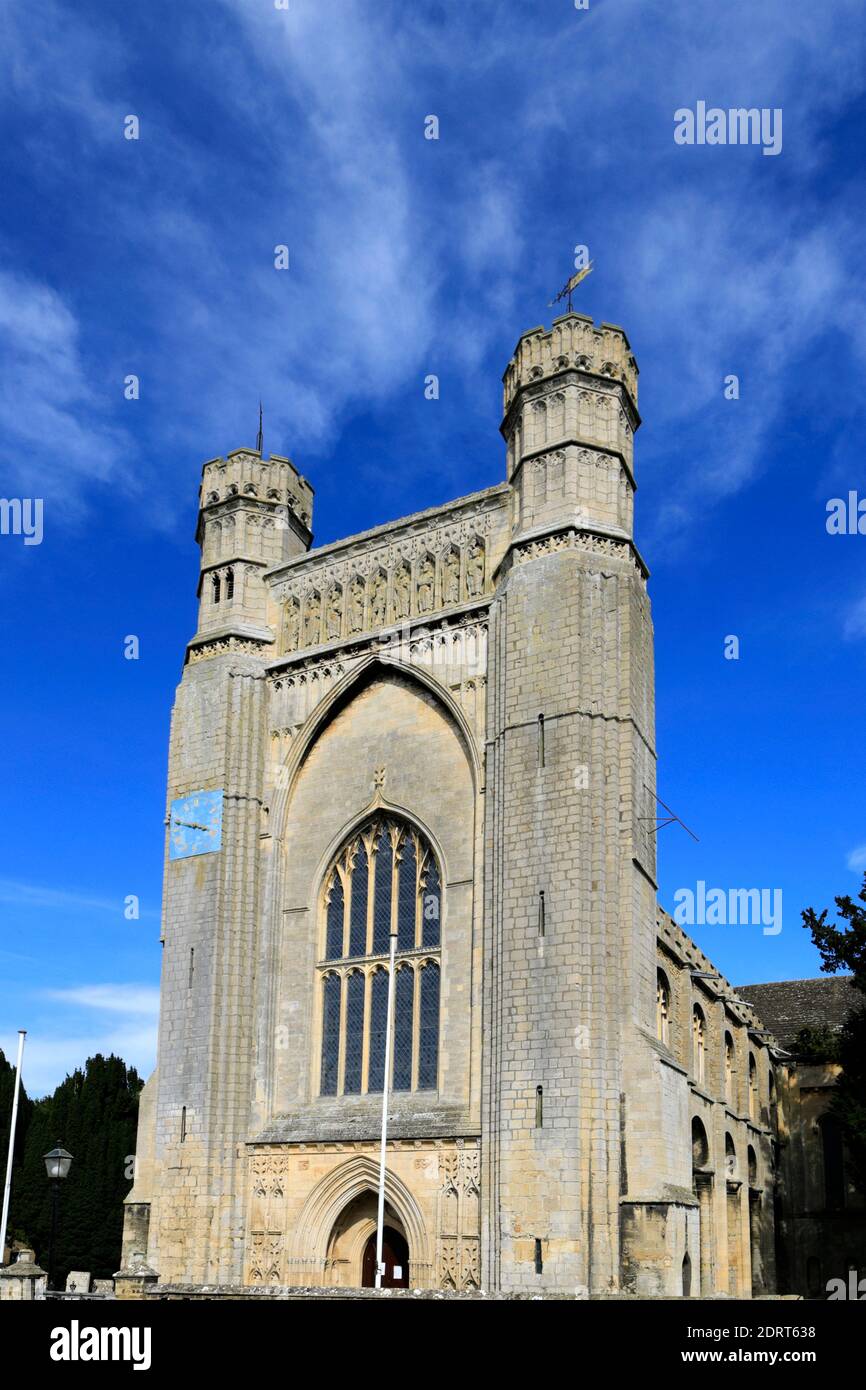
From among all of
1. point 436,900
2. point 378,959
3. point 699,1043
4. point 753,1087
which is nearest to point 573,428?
point 436,900

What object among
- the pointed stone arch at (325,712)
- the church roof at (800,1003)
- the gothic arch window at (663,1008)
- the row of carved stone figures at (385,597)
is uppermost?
the row of carved stone figures at (385,597)

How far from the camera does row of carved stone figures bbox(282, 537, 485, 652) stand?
28.2 metres

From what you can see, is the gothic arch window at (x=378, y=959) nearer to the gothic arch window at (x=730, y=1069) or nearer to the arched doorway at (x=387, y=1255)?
the arched doorway at (x=387, y=1255)

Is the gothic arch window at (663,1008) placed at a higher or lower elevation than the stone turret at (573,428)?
lower

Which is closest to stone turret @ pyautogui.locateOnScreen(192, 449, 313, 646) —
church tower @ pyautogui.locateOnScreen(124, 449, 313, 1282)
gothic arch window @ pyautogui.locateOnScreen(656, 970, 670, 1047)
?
church tower @ pyautogui.locateOnScreen(124, 449, 313, 1282)

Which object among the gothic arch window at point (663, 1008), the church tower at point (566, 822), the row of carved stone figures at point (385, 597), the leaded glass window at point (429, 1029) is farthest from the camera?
the row of carved stone figures at point (385, 597)

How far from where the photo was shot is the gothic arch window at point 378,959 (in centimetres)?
2612

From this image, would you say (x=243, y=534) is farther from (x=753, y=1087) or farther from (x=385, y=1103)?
(x=753, y=1087)

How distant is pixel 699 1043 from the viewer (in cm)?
3175

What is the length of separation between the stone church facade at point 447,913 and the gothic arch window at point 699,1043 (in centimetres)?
11

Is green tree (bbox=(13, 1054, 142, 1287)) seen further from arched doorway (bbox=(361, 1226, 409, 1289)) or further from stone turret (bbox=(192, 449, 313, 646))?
stone turret (bbox=(192, 449, 313, 646))

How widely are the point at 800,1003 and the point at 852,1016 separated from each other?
65.0 ft

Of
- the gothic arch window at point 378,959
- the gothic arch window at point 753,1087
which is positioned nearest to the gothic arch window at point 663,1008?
the gothic arch window at point 378,959
